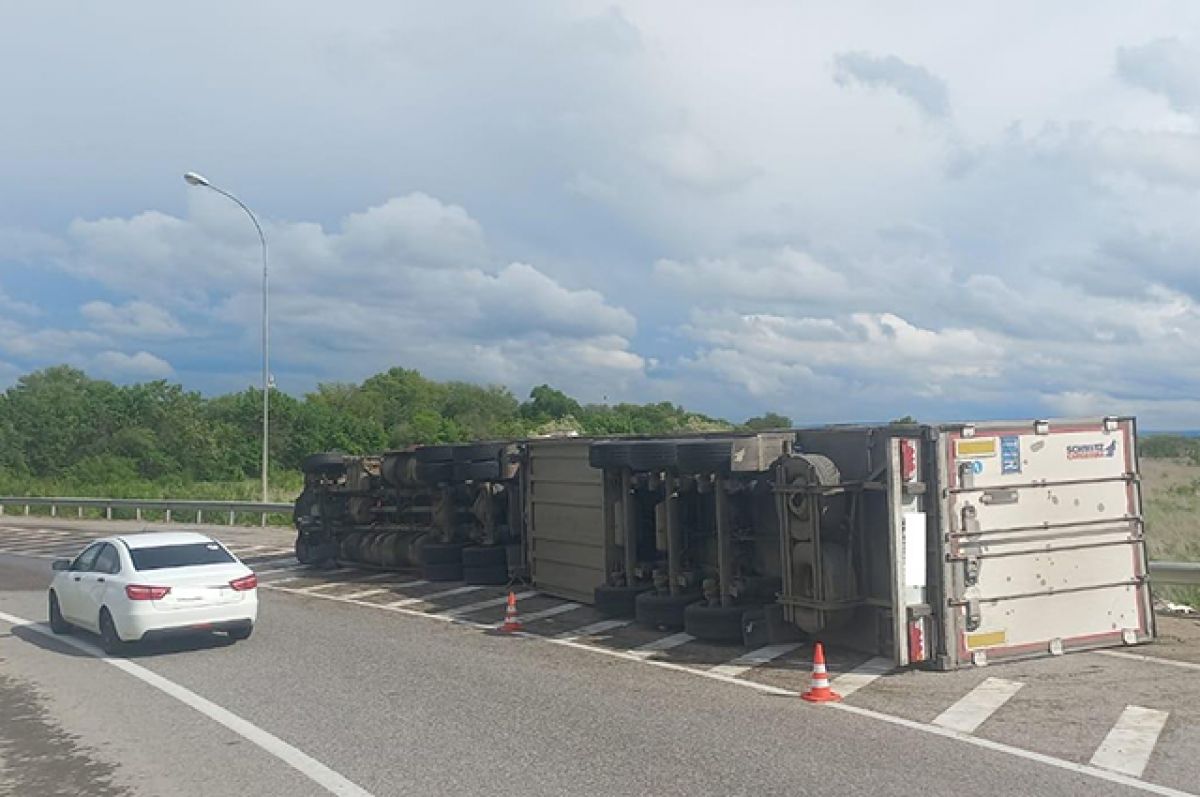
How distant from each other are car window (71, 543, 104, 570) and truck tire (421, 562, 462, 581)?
6.29 metres

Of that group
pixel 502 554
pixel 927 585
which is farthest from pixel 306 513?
pixel 927 585

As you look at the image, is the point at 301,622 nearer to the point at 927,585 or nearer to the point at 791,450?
the point at 791,450

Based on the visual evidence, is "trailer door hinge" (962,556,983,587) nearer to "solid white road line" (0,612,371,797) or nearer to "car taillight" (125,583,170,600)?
"solid white road line" (0,612,371,797)

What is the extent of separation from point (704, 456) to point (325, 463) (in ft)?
39.7

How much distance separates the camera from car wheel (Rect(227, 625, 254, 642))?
13023 millimetres

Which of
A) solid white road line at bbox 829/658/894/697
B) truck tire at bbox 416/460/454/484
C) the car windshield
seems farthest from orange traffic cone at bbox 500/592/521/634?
truck tire at bbox 416/460/454/484

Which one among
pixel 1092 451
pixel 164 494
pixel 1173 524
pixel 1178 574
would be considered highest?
pixel 1092 451

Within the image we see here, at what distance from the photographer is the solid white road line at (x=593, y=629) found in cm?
1341

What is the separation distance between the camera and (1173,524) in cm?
2081

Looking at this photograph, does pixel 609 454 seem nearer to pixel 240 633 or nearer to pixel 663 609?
pixel 663 609

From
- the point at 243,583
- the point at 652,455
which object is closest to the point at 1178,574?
the point at 652,455

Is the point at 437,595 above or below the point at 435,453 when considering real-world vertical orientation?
below

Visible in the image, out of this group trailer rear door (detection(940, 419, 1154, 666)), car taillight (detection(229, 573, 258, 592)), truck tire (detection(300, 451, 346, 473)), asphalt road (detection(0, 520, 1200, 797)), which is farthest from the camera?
truck tire (detection(300, 451, 346, 473))

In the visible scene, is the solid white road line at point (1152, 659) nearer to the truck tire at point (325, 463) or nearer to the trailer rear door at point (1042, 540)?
the trailer rear door at point (1042, 540)
